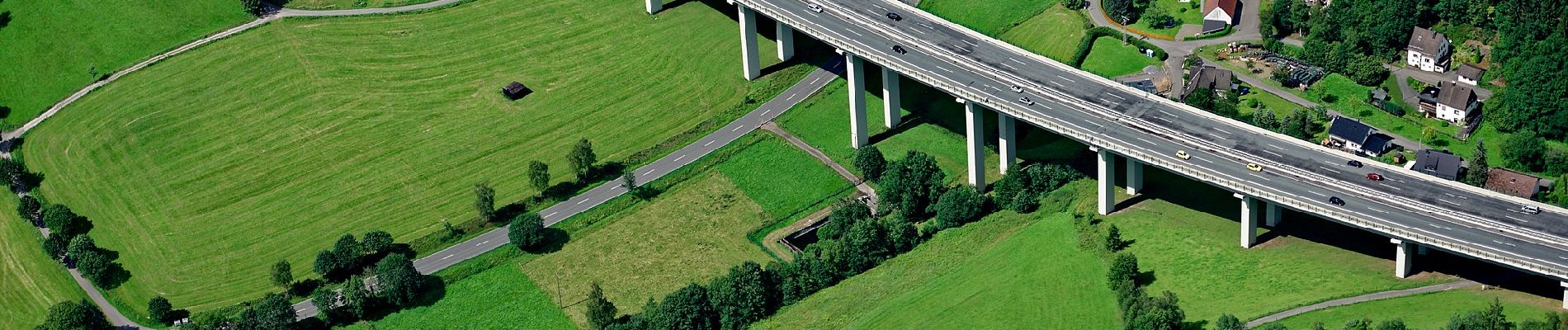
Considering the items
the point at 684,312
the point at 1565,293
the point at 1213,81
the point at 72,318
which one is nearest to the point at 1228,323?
the point at 1565,293

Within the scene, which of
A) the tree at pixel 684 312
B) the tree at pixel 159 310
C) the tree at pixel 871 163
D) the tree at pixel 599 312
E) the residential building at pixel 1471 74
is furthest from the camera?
the residential building at pixel 1471 74

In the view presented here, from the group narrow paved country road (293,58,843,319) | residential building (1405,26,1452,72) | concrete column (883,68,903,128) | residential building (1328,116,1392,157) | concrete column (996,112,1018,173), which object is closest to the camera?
residential building (1328,116,1392,157)

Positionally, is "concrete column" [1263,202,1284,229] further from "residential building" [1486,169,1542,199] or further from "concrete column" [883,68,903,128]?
"concrete column" [883,68,903,128]

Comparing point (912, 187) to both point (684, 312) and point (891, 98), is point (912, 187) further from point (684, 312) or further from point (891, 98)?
point (684, 312)

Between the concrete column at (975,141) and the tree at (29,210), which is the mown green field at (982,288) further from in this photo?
the tree at (29,210)

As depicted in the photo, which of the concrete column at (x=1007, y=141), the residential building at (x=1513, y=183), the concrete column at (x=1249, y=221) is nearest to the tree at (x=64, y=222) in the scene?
the concrete column at (x=1007, y=141)

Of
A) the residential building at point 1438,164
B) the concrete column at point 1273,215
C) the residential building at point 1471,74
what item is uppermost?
the residential building at point 1471,74

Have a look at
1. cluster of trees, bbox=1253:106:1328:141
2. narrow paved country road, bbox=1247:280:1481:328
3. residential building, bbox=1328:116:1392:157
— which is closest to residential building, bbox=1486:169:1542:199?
residential building, bbox=1328:116:1392:157
